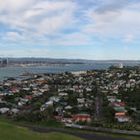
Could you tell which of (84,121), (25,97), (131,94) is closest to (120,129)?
(84,121)

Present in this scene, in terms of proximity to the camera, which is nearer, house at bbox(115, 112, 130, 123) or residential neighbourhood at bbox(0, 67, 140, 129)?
house at bbox(115, 112, 130, 123)

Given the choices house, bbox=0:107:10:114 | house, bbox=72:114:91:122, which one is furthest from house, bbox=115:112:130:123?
house, bbox=0:107:10:114

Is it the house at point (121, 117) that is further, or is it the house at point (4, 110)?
the house at point (4, 110)

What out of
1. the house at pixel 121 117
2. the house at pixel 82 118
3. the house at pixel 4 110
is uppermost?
the house at pixel 121 117

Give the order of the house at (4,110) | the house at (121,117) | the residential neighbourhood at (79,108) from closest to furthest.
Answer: the house at (121,117) → the residential neighbourhood at (79,108) → the house at (4,110)

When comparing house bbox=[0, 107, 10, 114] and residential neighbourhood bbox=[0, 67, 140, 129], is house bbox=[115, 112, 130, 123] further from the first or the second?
house bbox=[0, 107, 10, 114]

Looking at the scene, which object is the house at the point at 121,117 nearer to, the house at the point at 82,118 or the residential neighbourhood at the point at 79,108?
the residential neighbourhood at the point at 79,108

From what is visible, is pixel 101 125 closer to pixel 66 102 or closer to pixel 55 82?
pixel 66 102

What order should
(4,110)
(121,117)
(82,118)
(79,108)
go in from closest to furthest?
1. (121,117)
2. (82,118)
3. (79,108)
4. (4,110)

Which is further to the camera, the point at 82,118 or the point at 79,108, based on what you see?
the point at 79,108

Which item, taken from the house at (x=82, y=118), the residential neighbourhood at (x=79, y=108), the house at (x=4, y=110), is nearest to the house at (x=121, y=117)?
the residential neighbourhood at (x=79, y=108)

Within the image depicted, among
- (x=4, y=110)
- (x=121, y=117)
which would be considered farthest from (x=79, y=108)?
(x=121, y=117)

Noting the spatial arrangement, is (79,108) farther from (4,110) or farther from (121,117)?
(121,117)
